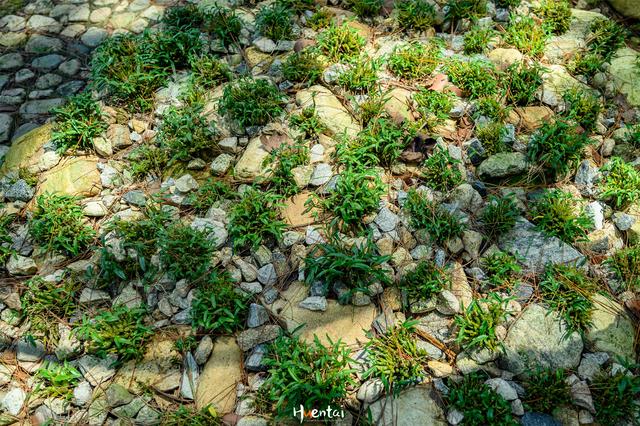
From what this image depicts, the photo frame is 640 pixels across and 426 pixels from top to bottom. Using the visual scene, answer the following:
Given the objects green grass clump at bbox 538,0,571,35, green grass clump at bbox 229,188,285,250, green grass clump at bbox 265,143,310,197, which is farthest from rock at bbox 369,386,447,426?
green grass clump at bbox 538,0,571,35

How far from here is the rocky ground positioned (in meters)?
2.79

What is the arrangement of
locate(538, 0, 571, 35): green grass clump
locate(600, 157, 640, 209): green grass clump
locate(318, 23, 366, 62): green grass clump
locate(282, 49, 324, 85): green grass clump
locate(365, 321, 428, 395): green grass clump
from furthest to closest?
locate(538, 0, 571, 35): green grass clump, locate(318, 23, 366, 62): green grass clump, locate(282, 49, 324, 85): green grass clump, locate(600, 157, 640, 209): green grass clump, locate(365, 321, 428, 395): green grass clump

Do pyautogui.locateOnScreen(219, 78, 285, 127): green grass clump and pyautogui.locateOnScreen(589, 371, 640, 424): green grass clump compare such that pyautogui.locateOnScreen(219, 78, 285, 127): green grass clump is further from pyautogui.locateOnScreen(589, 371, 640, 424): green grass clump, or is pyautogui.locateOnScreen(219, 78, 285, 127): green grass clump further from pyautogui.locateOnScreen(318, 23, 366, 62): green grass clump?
pyautogui.locateOnScreen(589, 371, 640, 424): green grass clump

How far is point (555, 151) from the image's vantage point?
3.43 meters

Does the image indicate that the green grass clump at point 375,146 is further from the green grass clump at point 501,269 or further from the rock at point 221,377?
the rock at point 221,377

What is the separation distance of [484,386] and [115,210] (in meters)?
2.59

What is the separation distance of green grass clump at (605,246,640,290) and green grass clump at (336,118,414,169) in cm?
148

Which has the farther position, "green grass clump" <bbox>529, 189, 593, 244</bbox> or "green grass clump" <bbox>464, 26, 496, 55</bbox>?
"green grass clump" <bbox>464, 26, 496, 55</bbox>

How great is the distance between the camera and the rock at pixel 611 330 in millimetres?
2824

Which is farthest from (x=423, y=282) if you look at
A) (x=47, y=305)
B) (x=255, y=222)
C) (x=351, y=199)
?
(x=47, y=305)

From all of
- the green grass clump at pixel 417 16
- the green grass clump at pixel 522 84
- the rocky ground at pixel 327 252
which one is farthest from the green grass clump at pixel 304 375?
the green grass clump at pixel 417 16

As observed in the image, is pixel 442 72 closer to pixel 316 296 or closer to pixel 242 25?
pixel 242 25

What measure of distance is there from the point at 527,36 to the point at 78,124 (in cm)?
357

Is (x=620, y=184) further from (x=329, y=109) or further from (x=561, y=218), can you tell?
(x=329, y=109)
